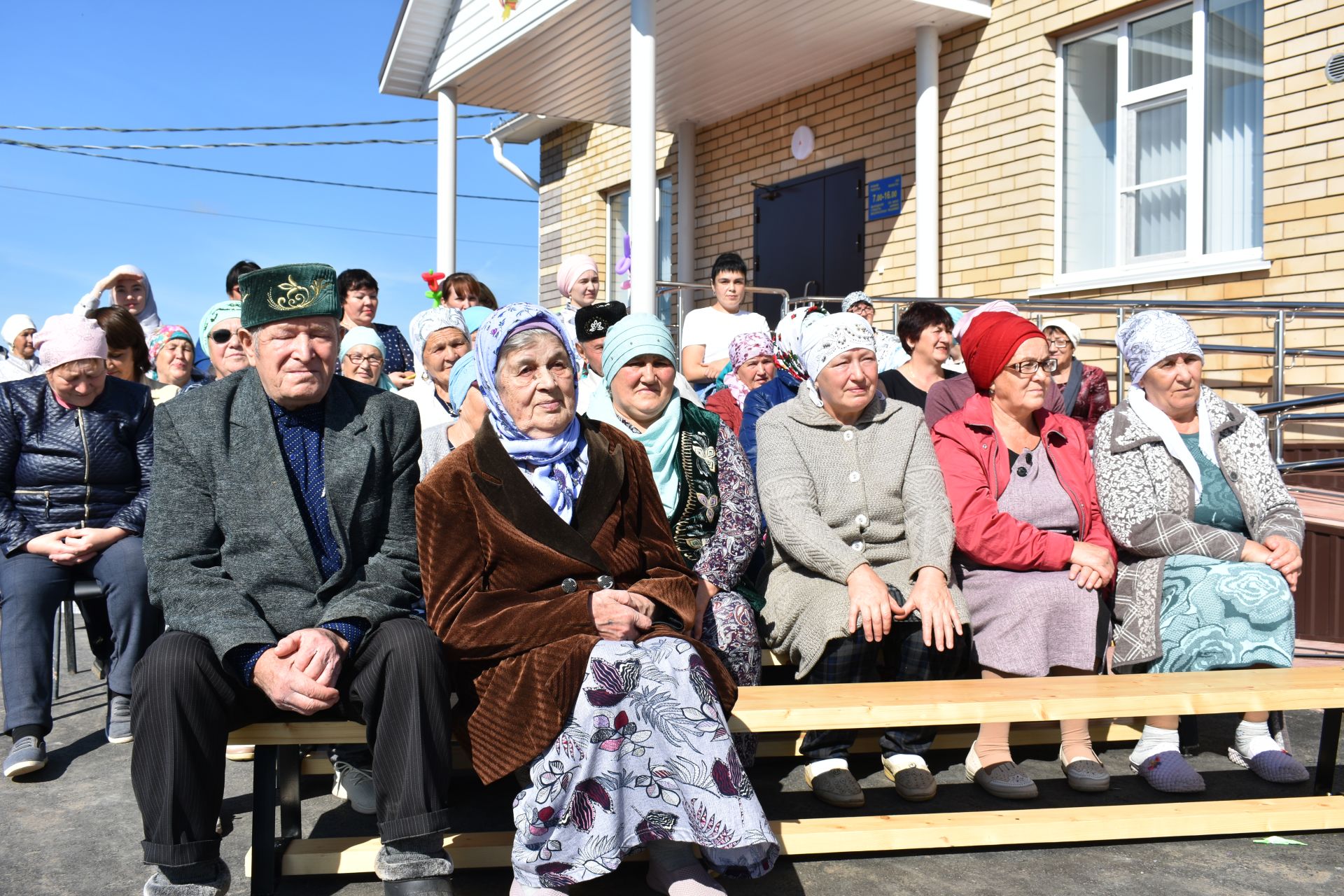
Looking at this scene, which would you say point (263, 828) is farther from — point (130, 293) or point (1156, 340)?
point (130, 293)

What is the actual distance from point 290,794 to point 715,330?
4678 mm

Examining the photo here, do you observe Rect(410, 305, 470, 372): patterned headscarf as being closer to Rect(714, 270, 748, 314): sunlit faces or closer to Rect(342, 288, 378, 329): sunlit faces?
Rect(342, 288, 378, 329): sunlit faces

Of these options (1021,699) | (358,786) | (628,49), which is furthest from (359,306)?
(1021,699)

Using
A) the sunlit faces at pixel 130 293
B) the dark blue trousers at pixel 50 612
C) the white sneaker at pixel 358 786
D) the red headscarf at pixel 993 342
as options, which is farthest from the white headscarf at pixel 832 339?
the sunlit faces at pixel 130 293

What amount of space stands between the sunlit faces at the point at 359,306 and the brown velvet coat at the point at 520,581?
3457mm

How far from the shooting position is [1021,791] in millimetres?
3486

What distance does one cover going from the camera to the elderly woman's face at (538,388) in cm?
304

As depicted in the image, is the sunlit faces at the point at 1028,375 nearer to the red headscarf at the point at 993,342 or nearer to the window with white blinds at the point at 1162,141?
the red headscarf at the point at 993,342

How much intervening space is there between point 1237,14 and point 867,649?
613cm

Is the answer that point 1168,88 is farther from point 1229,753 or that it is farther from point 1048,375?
point 1229,753

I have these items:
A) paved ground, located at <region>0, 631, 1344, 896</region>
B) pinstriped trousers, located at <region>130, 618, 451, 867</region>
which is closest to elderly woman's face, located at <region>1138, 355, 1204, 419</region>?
paved ground, located at <region>0, 631, 1344, 896</region>

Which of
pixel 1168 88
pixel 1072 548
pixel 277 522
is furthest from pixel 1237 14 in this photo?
pixel 277 522

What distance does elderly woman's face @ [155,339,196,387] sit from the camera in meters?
5.95

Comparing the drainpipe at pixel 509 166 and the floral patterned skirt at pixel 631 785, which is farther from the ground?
the drainpipe at pixel 509 166
